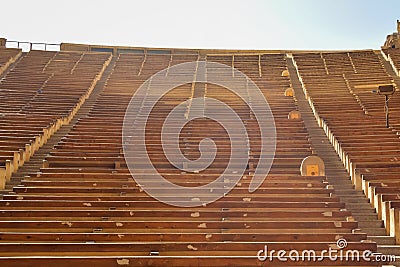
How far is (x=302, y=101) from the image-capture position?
39.5 ft

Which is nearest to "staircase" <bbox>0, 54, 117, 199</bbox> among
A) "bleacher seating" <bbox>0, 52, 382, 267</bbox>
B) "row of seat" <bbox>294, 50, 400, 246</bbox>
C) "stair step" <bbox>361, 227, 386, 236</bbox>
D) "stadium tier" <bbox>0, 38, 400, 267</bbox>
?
"stadium tier" <bbox>0, 38, 400, 267</bbox>

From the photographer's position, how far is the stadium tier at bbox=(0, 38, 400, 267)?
3.45m

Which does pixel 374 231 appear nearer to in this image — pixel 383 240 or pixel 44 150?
pixel 383 240

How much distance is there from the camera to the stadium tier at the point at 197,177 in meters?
3.45

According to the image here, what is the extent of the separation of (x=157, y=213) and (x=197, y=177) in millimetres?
1514

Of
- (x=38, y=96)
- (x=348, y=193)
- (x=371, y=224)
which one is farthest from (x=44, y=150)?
(x=371, y=224)

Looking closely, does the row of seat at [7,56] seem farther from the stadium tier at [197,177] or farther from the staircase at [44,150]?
the staircase at [44,150]

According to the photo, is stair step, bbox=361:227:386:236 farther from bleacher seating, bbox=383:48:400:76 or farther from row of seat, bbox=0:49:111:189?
bleacher seating, bbox=383:48:400:76

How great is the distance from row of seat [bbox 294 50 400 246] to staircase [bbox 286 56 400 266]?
10cm

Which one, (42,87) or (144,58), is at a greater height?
(144,58)

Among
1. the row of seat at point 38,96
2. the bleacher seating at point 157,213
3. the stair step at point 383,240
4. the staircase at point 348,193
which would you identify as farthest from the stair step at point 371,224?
the row of seat at point 38,96

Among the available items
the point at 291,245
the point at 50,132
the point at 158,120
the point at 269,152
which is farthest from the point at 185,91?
the point at 291,245

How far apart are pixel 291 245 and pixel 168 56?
16631mm

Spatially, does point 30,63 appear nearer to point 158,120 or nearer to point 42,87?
point 42,87
